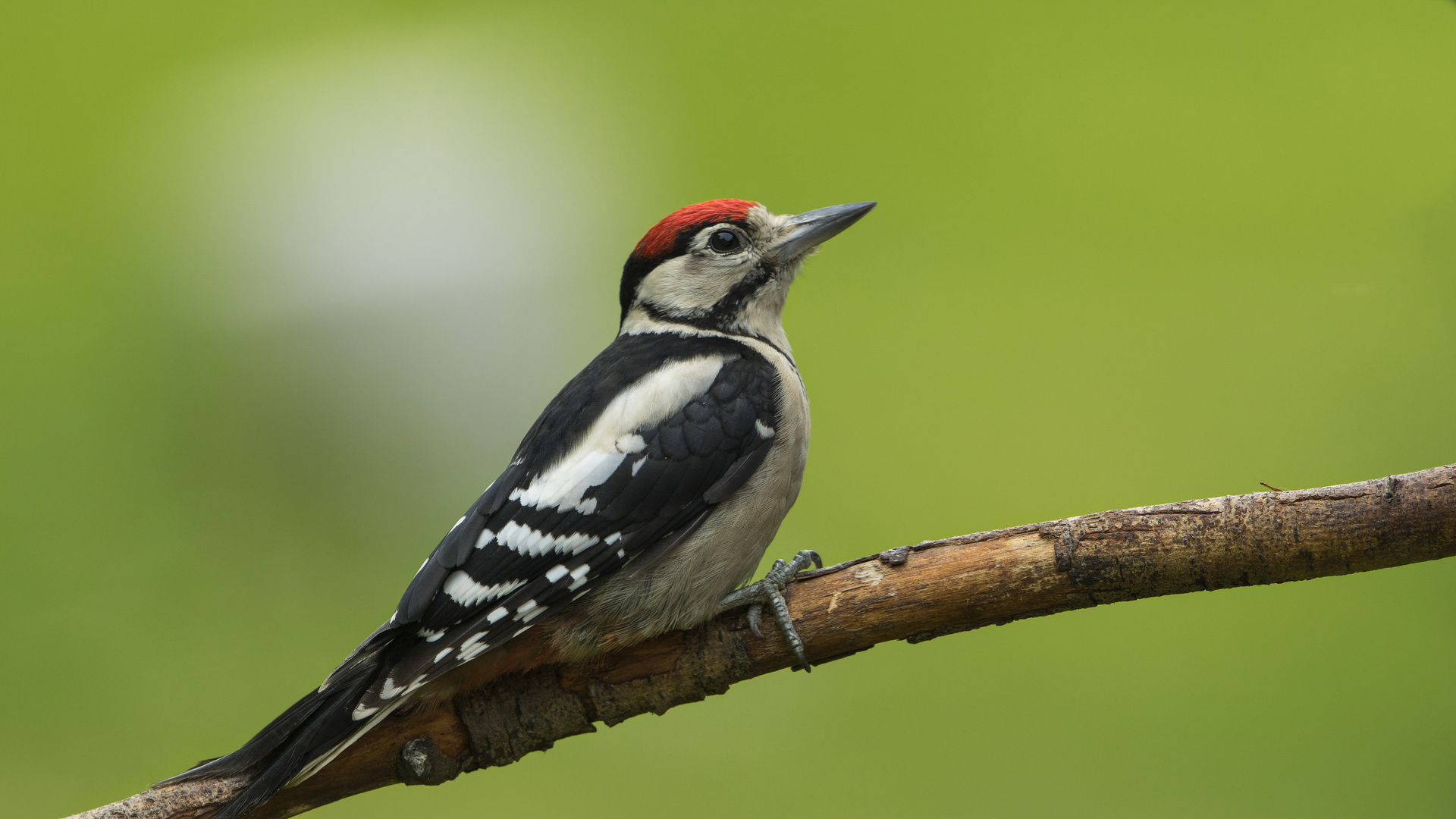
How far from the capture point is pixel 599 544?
1520 millimetres

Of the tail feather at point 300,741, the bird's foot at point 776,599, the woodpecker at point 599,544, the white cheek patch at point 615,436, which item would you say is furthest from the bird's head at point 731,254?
the tail feather at point 300,741

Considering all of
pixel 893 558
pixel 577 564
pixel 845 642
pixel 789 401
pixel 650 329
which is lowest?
pixel 845 642

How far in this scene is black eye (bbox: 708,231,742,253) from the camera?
6.26 ft

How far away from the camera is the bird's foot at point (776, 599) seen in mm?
1530

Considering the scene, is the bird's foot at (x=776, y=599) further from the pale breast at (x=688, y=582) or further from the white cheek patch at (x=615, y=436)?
the white cheek patch at (x=615, y=436)

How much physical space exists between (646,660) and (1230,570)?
0.88 metres

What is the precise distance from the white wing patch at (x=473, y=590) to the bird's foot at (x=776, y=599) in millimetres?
343

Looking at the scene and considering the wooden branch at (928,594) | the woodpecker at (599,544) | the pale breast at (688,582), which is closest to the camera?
the wooden branch at (928,594)

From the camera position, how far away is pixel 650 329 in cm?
195

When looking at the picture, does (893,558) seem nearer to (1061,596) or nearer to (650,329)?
(1061,596)

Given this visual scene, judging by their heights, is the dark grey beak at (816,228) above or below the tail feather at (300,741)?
above

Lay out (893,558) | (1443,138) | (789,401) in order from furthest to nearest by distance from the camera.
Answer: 1. (1443,138)
2. (789,401)
3. (893,558)

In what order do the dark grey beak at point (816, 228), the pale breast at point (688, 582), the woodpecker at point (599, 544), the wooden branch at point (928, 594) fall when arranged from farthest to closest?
the dark grey beak at point (816, 228) < the pale breast at point (688, 582) < the woodpecker at point (599, 544) < the wooden branch at point (928, 594)

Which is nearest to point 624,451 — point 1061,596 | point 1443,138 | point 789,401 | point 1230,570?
point 789,401
